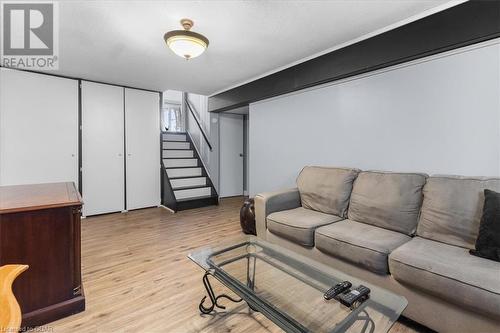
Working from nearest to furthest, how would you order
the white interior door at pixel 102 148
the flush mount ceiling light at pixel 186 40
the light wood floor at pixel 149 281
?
the light wood floor at pixel 149 281, the flush mount ceiling light at pixel 186 40, the white interior door at pixel 102 148

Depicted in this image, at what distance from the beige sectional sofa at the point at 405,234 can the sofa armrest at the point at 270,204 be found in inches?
0.5

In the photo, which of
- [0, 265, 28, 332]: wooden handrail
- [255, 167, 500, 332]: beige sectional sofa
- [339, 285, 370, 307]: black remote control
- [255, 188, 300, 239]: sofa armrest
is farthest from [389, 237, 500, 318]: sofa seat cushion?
[0, 265, 28, 332]: wooden handrail

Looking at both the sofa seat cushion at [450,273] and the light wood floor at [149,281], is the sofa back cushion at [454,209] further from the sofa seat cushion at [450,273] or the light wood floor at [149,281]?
the light wood floor at [149,281]

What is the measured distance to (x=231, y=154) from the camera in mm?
6023

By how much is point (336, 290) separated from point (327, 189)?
1.39 m

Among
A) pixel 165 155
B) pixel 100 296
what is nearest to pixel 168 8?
pixel 100 296

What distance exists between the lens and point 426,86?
222 cm

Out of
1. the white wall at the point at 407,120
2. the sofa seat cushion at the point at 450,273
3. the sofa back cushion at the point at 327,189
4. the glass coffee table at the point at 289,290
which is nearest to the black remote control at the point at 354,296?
the glass coffee table at the point at 289,290

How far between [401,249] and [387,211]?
19.7 inches

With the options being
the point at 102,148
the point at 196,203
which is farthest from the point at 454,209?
the point at 102,148

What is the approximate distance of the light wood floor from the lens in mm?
1640

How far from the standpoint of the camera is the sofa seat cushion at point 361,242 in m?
1.72

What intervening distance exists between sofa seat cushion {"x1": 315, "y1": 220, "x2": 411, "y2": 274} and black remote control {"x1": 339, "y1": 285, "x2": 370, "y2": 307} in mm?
425

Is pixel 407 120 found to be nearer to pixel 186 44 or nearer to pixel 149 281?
pixel 186 44
